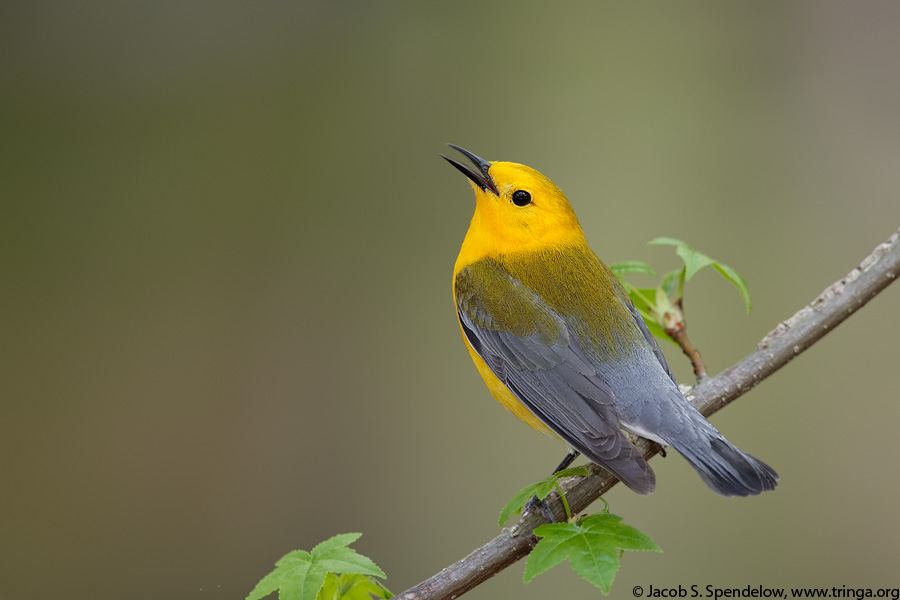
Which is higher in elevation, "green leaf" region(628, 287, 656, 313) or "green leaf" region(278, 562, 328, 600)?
"green leaf" region(628, 287, 656, 313)

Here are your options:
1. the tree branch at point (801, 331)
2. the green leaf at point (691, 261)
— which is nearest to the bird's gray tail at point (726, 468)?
the tree branch at point (801, 331)

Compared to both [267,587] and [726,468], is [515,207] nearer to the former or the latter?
[726,468]

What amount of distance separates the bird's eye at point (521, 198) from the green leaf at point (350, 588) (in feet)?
3.37

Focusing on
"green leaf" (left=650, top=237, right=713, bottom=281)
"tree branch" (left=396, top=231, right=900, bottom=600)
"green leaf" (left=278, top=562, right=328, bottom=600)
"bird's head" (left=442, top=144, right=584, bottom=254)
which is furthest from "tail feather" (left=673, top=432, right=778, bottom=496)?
"green leaf" (left=278, top=562, right=328, bottom=600)

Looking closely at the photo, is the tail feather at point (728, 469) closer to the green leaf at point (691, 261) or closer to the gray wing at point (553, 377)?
the gray wing at point (553, 377)

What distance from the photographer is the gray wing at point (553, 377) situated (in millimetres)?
1649

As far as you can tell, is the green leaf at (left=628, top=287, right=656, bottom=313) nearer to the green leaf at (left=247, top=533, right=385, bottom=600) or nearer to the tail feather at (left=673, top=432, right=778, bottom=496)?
the tail feather at (left=673, top=432, right=778, bottom=496)

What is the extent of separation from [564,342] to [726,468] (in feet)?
1.61

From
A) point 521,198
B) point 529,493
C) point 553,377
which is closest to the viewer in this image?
point 529,493

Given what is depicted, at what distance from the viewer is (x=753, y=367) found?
74.2 inches

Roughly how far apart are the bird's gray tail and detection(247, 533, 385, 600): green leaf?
701 millimetres

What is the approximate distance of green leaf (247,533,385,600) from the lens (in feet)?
4.62

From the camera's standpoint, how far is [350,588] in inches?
63.2

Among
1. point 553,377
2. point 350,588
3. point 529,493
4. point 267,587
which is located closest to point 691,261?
point 553,377
